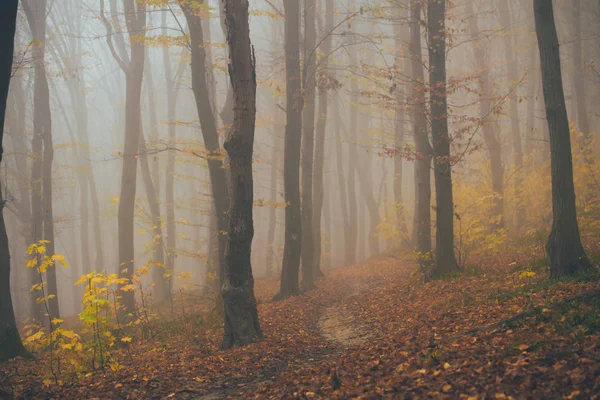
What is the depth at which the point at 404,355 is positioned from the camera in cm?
550

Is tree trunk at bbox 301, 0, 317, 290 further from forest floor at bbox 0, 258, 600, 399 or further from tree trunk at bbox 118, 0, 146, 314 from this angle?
tree trunk at bbox 118, 0, 146, 314

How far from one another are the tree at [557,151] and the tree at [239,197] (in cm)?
538

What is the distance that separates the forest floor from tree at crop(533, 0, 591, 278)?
716mm

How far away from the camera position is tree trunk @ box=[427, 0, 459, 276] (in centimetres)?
1098

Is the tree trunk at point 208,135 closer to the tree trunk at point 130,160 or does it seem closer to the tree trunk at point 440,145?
the tree trunk at point 130,160

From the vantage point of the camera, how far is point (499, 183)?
18.2 m

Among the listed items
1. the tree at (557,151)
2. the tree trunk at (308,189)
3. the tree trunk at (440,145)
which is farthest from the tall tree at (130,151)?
the tree at (557,151)

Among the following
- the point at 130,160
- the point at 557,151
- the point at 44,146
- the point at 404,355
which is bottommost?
the point at 404,355

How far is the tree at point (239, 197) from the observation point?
7.64 metres

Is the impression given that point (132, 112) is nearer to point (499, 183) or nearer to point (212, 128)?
point (212, 128)

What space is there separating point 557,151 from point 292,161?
6.79m

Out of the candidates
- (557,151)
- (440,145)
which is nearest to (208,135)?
(440,145)

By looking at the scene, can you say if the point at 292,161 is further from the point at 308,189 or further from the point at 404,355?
the point at 404,355

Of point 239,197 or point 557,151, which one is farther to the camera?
point 557,151
